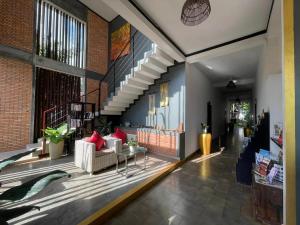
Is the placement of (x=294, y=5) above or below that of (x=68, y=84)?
below

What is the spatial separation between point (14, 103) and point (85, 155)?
3.32 metres

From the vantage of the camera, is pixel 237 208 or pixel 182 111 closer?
pixel 237 208

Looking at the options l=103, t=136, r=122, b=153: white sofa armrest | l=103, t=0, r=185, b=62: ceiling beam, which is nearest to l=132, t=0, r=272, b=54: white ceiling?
l=103, t=0, r=185, b=62: ceiling beam

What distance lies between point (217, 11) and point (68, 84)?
572cm

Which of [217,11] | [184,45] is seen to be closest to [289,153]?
[217,11]

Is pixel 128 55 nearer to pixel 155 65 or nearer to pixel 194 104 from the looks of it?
pixel 155 65

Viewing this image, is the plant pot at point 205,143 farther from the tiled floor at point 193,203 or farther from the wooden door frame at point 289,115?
the wooden door frame at point 289,115

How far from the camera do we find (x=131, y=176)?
3.18 metres

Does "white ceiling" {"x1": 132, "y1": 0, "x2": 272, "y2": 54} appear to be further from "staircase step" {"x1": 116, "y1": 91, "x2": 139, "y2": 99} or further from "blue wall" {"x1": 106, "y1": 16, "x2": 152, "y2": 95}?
"staircase step" {"x1": 116, "y1": 91, "x2": 139, "y2": 99}

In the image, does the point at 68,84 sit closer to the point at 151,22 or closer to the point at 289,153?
the point at 151,22

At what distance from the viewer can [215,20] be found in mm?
2756

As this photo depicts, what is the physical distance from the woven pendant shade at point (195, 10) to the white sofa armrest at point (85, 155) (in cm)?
285

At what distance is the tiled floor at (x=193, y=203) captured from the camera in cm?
204

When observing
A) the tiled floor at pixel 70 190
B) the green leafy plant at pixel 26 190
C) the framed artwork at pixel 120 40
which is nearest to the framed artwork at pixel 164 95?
the tiled floor at pixel 70 190
